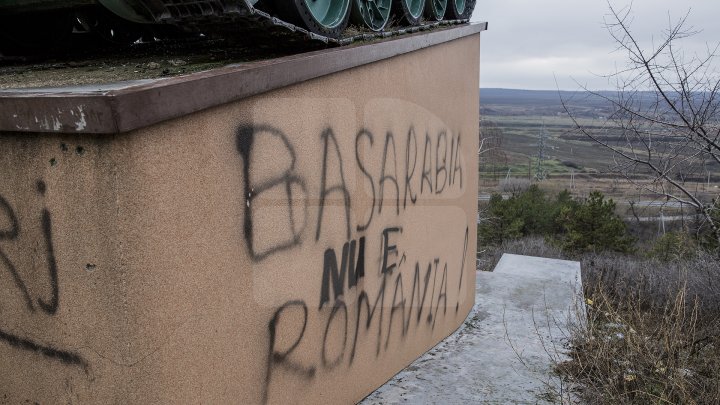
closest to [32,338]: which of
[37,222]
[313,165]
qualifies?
[37,222]

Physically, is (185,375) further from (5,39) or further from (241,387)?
(5,39)

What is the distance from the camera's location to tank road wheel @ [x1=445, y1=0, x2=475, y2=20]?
258 inches

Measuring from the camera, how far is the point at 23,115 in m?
2.23

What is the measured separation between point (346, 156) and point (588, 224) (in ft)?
55.6

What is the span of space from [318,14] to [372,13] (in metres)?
0.91

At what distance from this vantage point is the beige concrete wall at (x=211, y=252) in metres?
2.26

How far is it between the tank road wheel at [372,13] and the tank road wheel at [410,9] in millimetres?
252

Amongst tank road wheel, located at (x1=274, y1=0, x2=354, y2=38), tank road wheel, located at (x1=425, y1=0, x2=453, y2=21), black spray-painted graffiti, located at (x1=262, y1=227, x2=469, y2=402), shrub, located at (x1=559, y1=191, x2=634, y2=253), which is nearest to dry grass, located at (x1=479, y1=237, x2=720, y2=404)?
black spray-painted graffiti, located at (x1=262, y1=227, x2=469, y2=402)

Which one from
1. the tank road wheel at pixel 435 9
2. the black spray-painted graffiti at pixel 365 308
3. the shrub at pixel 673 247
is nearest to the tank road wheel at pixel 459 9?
the tank road wheel at pixel 435 9

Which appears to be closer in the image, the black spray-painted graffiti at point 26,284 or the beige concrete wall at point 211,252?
the beige concrete wall at point 211,252

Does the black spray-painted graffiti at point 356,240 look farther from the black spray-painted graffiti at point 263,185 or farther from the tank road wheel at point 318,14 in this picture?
the tank road wheel at point 318,14

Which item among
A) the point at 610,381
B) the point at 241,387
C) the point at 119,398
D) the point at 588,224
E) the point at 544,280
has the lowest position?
the point at 588,224

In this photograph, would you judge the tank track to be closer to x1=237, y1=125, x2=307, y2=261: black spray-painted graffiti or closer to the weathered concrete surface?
x1=237, y1=125, x2=307, y2=261: black spray-painted graffiti

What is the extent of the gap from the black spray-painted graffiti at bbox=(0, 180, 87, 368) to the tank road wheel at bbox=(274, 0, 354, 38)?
1678 millimetres
